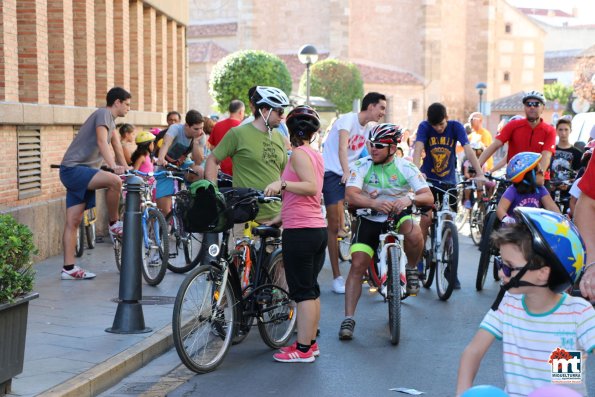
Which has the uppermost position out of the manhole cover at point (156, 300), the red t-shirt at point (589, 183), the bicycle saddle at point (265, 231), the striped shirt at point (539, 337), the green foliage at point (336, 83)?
the green foliage at point (336, 83)

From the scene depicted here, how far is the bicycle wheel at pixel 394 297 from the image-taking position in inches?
335

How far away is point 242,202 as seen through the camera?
7953 mm

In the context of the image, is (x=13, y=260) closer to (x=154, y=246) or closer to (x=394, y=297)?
(x=394, y=297)

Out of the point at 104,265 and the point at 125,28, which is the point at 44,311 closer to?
the point at 104,265

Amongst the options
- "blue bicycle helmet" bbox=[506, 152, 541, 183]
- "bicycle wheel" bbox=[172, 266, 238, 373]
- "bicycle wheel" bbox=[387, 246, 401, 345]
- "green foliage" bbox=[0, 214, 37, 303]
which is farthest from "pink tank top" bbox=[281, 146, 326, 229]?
"blue bicycle helmet" bbox=[506, 152, 541, 183]

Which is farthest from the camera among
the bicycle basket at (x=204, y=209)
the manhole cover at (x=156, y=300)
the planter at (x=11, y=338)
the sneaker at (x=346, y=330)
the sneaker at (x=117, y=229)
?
the sneaker at (x=117, y=229)

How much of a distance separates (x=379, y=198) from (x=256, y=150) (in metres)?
1.12

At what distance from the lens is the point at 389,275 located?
8.72m

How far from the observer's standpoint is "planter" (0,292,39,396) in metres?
6.03

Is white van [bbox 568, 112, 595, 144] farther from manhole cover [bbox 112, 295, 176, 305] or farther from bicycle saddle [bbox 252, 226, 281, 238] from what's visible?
bicycle saddle [bbox 252, 226, 281, 238]

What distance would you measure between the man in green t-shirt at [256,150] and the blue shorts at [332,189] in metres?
2.90

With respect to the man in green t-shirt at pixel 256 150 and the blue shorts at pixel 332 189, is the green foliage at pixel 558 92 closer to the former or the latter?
the blue shorts at pixel 332 189

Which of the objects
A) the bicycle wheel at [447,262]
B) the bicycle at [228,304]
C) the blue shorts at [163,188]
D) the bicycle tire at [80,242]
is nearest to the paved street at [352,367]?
the bicycle at [228,304]

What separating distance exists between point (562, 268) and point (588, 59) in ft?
250
